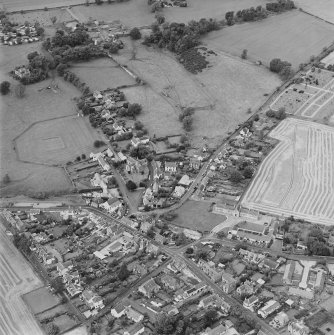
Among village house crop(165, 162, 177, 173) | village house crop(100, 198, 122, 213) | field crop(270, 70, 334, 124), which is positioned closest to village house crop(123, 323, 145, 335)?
village house crop(100, 198, 122, 213)

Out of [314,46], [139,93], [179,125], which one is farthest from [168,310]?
[314,46]

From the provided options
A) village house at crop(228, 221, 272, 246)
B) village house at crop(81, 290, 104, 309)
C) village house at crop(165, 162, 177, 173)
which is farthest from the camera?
village house at crop(165, 162, 177, 173)

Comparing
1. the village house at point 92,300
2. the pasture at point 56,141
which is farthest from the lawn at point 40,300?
the pasture at point 56,141

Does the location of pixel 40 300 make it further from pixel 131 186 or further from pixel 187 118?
pixel 187 118

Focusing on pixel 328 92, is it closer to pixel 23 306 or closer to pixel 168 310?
pixel 168 310

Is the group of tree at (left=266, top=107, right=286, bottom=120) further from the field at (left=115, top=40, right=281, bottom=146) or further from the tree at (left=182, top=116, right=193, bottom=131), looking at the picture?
the tree at (left=182, top=116, right=193, bottom=131)

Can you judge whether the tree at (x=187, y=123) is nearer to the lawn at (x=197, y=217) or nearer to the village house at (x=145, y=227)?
the lawn at (x=197, y=217)
